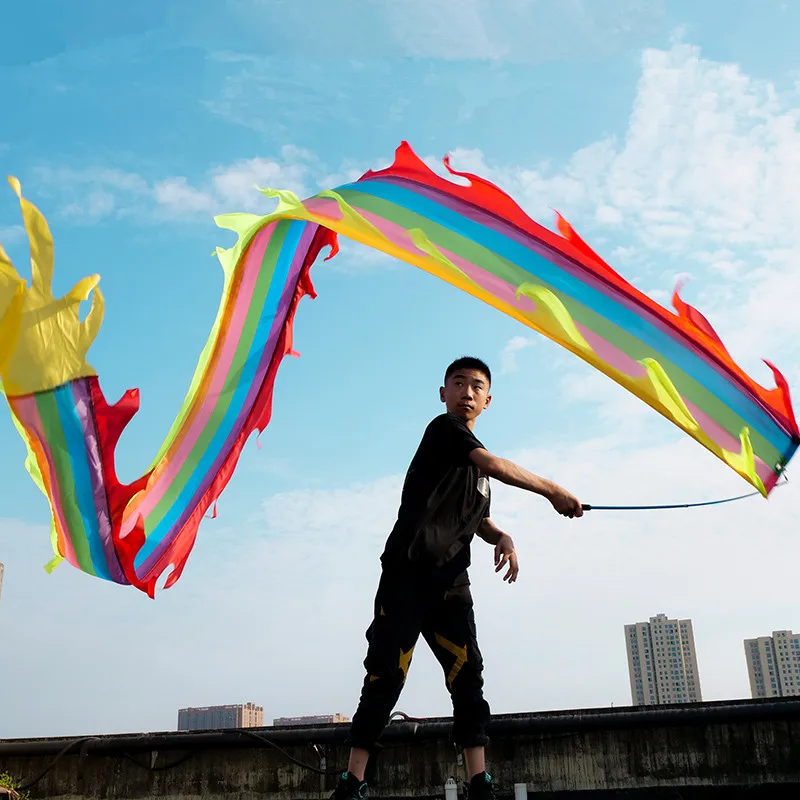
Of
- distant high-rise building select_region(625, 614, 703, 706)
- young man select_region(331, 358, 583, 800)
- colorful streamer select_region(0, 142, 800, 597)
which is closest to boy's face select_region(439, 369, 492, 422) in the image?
young man select_region(331, 358, 583, 800)

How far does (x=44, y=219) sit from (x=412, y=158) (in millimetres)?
1696

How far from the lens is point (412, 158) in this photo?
3.95 metres

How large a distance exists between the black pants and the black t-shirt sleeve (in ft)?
1.60

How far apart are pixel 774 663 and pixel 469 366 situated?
57.0 meters

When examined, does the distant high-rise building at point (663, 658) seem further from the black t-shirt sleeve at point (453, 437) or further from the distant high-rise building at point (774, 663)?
the black t-shirt sleeve at point (453, 437)

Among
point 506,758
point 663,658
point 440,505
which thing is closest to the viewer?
point 440,505

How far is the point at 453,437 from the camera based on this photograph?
3.17 meters

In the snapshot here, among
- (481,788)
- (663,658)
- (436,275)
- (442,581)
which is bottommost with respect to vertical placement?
(481,788)

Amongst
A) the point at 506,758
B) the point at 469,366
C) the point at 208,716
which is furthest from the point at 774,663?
the point at 469,366

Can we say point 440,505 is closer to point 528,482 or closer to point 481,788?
point 528,482

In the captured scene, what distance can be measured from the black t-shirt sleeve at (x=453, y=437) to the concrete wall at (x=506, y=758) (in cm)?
149

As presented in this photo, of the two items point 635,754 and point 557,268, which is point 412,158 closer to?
point 557,268

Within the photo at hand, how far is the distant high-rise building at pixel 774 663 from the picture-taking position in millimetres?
52031

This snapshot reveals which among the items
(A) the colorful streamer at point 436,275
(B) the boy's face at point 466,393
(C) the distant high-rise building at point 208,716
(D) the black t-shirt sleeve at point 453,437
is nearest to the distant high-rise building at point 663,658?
(C) the distant high-rise building at point 208,716
